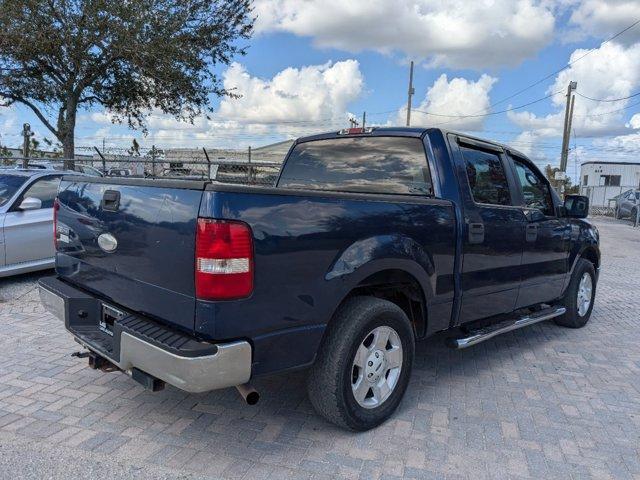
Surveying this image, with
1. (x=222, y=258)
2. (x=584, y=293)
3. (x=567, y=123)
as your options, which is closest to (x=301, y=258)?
(x=222, y=258)

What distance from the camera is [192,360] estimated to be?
98.0 inches

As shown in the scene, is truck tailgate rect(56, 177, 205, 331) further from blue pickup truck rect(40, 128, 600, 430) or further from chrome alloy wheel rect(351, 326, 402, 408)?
chrome alloy wheel rect(351, 326, 402, 408)

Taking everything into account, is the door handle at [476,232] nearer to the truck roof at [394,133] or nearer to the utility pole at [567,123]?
the truck roof at [394,133]

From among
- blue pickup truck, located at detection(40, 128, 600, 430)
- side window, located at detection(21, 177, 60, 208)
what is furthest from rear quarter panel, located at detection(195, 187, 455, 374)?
side window, located at detection(21, 177, 60, 208)

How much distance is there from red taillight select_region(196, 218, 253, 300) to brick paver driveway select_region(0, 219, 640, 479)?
3.48 ft

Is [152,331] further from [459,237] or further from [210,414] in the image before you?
[459,237]

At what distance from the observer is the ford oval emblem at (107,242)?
3.11 metres

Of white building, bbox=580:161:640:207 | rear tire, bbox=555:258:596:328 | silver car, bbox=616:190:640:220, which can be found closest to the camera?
rear tire, bbox=555:258:596:328

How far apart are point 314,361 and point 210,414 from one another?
3.22ft

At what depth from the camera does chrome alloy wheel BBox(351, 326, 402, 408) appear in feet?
10.7

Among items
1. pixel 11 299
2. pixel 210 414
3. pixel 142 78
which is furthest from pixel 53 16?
pixel 210 414

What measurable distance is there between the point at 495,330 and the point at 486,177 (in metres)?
1.24

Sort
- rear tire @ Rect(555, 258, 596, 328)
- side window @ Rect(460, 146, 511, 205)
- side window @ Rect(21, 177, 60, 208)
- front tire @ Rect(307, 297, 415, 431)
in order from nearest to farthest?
front tire @ Rect(307, 297, 415, 431) → side window @ Rect(460, 146, 511, 205) → rear tire @ Rect(555, 258, 596, 328) → side window @ Rect(21, 177, 60, 208)

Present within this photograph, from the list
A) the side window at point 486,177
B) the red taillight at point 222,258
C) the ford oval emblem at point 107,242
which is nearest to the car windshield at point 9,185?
the ford oval emblem at point 107,242
